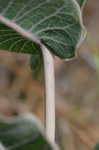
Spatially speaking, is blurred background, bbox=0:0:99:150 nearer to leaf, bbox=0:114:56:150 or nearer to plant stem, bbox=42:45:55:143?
plant stem, bbox=42:45:55:143

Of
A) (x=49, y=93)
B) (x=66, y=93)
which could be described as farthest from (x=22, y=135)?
(x=66, y=93)

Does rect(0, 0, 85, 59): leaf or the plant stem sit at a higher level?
rect(0, 0, 85, 59): leaf

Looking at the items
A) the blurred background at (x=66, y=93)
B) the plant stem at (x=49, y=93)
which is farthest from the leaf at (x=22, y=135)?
the blurred background at (x=66, y=93)

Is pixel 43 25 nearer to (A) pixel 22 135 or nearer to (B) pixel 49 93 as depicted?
(B) pixel 49 93

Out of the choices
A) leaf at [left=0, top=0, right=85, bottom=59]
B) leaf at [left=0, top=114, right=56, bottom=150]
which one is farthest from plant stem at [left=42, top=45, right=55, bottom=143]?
leaf at [left=0, top=114, right=56, bottom=150]

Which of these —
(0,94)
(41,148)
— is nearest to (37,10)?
(41,148)

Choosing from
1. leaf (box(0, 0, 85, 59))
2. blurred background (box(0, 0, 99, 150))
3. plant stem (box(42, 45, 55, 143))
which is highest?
leaf (box(0, 0, 85, 59))
